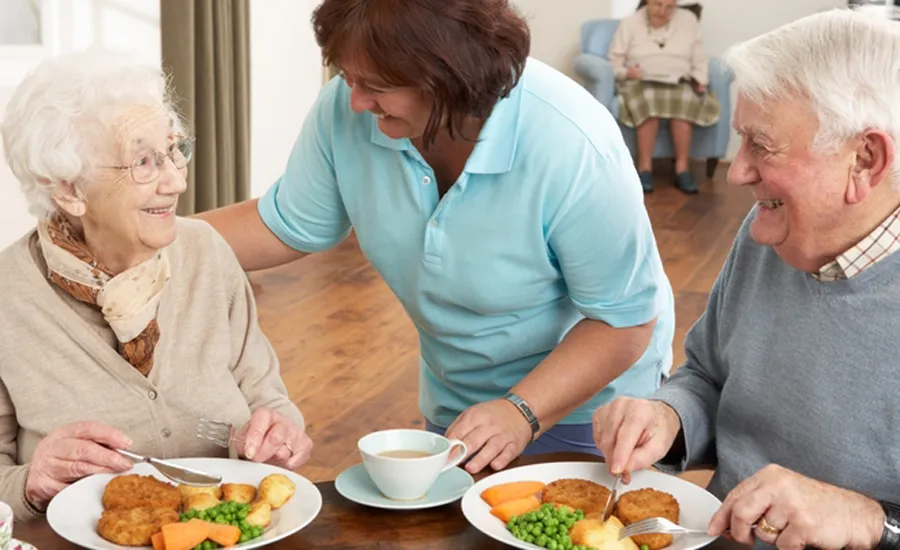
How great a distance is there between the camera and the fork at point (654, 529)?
1.45 metres

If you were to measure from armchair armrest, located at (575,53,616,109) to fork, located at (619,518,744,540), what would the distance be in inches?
262

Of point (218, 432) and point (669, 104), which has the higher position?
point (218, 432)

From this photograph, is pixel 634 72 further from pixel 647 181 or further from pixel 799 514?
pixel 799 514

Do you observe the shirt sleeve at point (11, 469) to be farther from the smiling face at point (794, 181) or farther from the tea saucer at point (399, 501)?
the smiling face at point (794, 181)

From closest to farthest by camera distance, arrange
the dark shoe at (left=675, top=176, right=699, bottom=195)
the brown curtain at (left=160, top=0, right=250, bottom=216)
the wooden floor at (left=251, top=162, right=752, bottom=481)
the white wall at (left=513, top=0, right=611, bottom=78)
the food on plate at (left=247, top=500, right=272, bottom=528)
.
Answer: the food on plate at (left=247, top=500, right=272, bottom=528), the wooden floor at (left=251, top=162, right=752, bottom=481), the brown curtain at (left=160, top=0, right=250, bottom=216), the dark shoe at (left=675, top=176, right=699, bottom=195), the white wall at (left=513, top=0, right=611, bottom=78)

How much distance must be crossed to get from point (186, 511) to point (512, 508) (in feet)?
1.34

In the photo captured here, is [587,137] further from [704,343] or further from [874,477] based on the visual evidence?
[874,477]

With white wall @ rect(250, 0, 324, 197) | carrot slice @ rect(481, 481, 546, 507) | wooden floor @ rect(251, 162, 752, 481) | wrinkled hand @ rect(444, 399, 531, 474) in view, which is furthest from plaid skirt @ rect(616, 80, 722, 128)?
carrot slice @ rect(481, 481, 546, 507)

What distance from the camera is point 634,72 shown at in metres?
8.01

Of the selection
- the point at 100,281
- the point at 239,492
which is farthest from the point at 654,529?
the point at 100,281

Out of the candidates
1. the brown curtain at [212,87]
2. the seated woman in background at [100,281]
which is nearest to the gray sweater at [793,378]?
the seated woman in background at [100,281]

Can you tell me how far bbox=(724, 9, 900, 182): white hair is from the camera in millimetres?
1425

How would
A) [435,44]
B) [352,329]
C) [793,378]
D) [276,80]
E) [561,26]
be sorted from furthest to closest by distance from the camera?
[561,26] → [276,80] → [352,329] → [435,44] → [793,378]

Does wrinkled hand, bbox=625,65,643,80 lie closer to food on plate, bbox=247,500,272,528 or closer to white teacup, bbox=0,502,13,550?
food on plate, bbox=247,500,272,528
